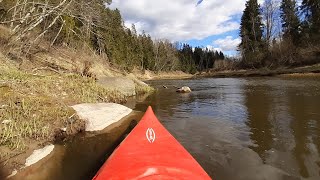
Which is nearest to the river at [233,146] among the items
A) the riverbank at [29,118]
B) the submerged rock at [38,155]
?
the submerged rock at [38,155]

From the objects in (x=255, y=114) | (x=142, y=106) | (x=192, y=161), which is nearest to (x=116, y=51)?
(x=142, y=106)

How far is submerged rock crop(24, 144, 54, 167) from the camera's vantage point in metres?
6.21

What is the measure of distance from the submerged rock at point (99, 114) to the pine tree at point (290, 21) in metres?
47.4

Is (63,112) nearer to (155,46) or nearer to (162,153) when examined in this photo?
(162,153)

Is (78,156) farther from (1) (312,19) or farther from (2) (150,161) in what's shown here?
(1) (312,19)

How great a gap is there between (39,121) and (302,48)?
4683cm

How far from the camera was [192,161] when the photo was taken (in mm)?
4809

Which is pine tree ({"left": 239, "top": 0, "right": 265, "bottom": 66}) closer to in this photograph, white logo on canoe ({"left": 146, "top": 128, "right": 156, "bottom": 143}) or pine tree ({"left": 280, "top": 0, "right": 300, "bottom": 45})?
pine tree ({"left": 280, "top": 0, "right": 300, "bottom": 45})

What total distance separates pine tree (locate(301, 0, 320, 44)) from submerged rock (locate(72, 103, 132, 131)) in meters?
43.6

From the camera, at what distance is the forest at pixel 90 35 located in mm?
14734

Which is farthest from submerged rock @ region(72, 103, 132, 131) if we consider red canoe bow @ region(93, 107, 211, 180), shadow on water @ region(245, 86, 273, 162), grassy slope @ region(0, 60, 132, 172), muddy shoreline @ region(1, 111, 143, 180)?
shadow on water @ region(245, 86, 273, 162)

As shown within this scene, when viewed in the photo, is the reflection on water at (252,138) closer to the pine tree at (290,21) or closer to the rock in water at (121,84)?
the rock in water at (121,84)

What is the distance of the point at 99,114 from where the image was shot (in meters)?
9.60

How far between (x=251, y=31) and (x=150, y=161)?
59.2 m
